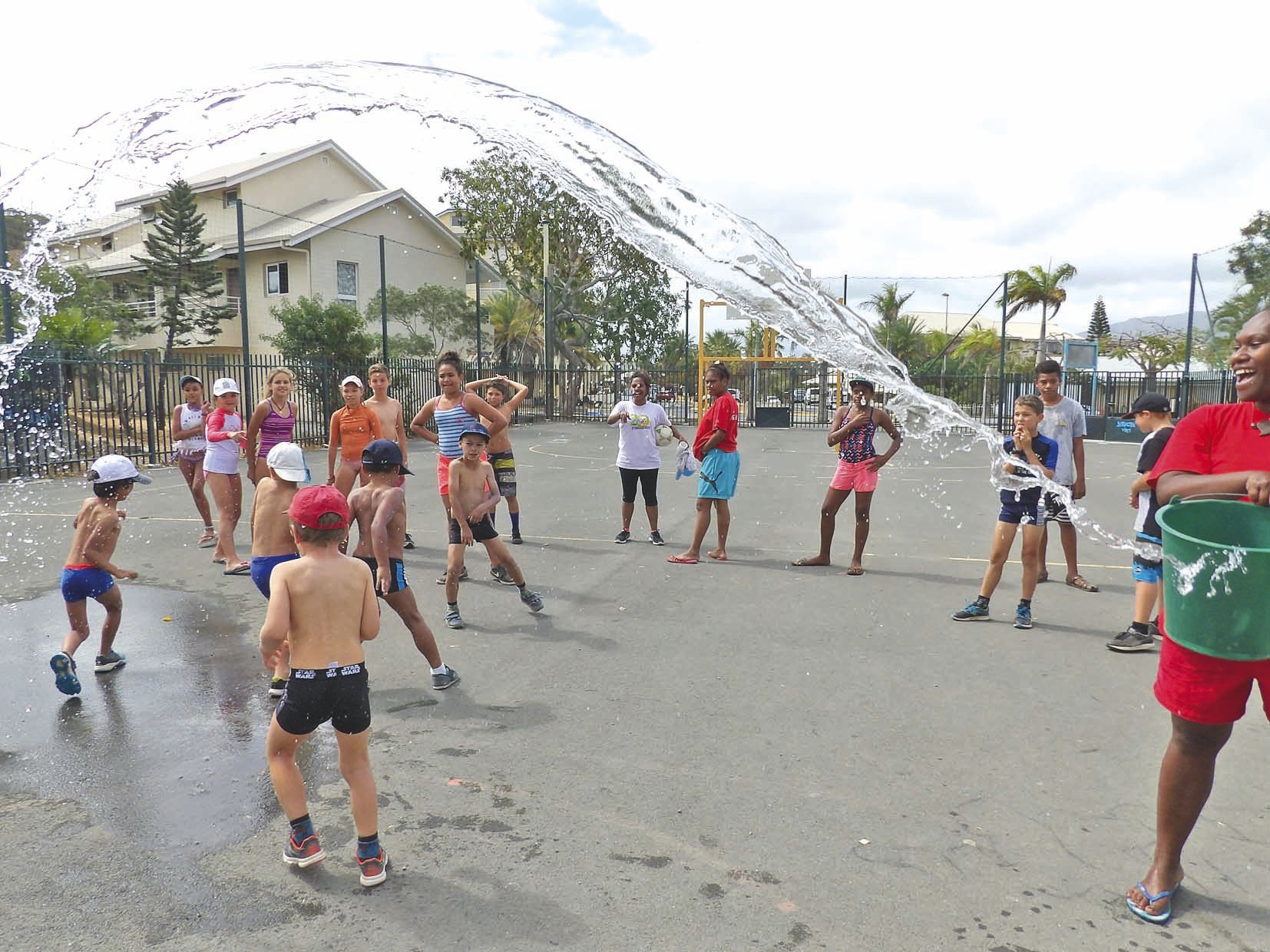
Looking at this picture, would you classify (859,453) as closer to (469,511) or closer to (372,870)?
(469,511)

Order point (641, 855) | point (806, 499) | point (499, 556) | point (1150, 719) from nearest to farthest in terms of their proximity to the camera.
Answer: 1. point (641, 855)
2. point (1150, 719)
3. point (499, 556)
4. point (806, 499)

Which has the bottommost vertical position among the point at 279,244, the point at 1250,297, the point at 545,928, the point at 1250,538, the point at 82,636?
the point at 545,928

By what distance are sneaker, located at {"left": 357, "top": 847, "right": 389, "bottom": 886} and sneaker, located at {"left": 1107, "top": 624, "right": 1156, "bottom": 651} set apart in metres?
4.59

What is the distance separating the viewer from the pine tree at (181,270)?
30344 mm

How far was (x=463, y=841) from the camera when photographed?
3145mm

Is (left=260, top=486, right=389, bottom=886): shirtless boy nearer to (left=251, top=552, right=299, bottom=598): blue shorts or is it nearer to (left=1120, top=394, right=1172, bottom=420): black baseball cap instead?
(left=251, top=552, right=299, bottom=598): blue shorts

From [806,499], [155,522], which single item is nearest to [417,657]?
[155,522]

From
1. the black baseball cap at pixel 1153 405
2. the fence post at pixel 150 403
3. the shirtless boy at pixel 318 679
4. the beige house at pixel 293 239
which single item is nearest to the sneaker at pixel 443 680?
the shirtless boy at pixel 318 679

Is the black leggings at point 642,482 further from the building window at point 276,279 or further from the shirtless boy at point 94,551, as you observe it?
the building window at point 276,279

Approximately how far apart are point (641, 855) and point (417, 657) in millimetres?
2540

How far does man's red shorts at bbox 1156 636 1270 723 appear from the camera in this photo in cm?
254

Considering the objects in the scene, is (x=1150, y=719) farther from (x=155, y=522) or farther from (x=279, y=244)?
(x=279, y=244)

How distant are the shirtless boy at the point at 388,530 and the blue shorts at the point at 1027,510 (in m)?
3.97

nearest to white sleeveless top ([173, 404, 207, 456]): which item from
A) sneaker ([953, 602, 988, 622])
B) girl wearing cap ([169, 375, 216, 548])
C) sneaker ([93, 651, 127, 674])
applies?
girl wearing cap ([169, 375, 216, 548])
